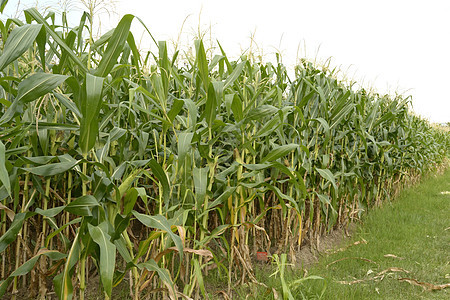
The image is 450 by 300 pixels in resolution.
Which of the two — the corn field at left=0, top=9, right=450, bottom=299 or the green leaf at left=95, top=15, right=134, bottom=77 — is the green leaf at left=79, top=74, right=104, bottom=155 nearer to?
the corn field at left=0, top=9, right=450, bottom=299

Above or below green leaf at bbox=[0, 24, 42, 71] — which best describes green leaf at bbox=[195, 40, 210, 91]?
above

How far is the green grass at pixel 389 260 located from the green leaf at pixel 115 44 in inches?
73.4

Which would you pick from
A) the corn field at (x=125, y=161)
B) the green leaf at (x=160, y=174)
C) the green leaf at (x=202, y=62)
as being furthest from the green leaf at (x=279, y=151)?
the green leaf at (x=160, y=174)

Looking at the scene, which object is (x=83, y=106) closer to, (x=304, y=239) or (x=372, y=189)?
(x=304, y=239)

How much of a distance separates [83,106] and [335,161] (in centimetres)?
338

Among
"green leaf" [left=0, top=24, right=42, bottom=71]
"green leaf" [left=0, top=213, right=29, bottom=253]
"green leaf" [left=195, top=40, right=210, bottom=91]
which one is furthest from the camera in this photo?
"green leaf" [left=195, top=40, right=210, bottom=91]

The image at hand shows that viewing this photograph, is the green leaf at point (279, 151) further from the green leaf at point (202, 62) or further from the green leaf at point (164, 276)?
the green leaf at point (164, 276)

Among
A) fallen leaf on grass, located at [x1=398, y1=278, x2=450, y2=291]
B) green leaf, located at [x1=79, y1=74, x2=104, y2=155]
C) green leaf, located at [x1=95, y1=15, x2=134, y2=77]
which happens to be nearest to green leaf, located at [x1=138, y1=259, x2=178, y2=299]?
green leaf, located at [x1=79, y1=74, x2=104, y2=155]

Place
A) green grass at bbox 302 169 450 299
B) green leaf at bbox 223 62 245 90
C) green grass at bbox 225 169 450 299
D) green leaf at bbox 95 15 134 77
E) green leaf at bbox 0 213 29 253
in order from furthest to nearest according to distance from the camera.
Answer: green grass at bbox 302 169 450 299 → green grass at bbox 225 169 450 299 → green leaf at bbox 223 62 245 90 → green leaf at bbox 0 213 29 253 → green leaf at bbox 95 15 134 77

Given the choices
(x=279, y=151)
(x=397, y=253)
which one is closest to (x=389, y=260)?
(x=397, y=253)

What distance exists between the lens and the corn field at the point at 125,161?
180 centimetres

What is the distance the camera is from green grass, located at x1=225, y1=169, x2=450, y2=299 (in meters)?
2.87

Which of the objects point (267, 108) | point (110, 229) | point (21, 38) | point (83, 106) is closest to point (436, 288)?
point (267, 108)

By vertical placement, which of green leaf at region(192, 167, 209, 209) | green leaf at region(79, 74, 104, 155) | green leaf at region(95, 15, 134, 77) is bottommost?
green leaf at region(192, 167, 209, 209)
